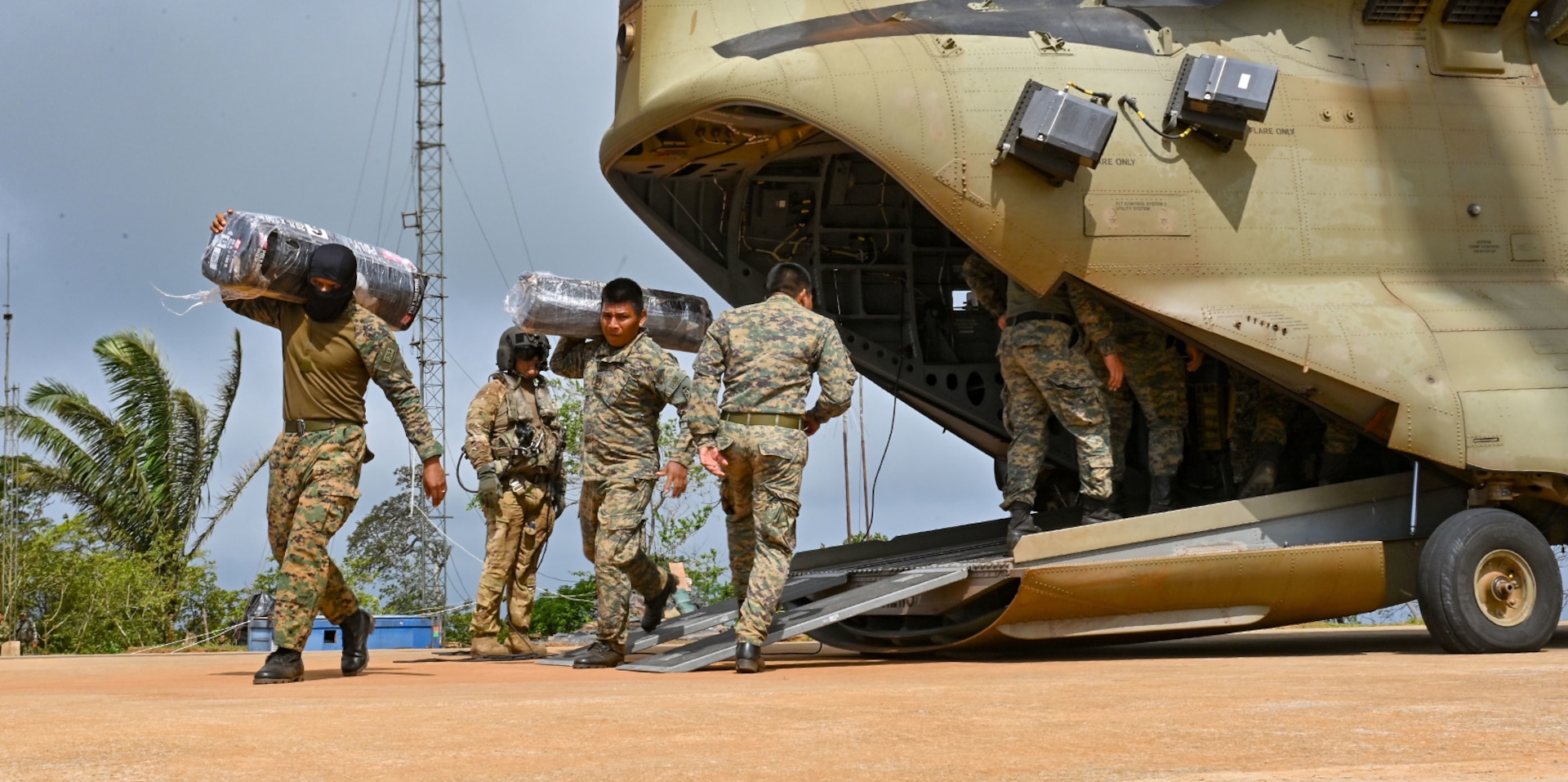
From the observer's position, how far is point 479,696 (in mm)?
5203

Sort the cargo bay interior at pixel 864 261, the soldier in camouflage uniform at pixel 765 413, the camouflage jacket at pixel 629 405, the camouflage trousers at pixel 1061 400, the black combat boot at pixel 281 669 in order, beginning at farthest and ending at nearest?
the cargo bay interior at pixel 864 261 → the camouflage trousers at pixel 1061 400 → the camouflage jacket at pixel 629 405 → the soldier in camouflage uniform at pixel 765 413 → the black combat boot at pixel 281 669

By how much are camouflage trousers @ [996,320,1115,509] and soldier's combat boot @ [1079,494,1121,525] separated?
77 mm

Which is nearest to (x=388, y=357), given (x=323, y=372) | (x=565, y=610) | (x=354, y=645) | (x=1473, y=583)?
(x=323, y=372)

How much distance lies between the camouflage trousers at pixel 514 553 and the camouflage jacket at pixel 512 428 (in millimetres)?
158

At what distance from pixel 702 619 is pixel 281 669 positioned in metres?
Answer: 2.40

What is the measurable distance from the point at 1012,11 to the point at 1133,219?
1.32 m

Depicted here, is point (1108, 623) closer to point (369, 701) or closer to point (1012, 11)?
point (1012, 11)

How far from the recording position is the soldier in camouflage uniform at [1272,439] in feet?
26.5

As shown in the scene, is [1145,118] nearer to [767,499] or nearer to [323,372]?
[767,499]

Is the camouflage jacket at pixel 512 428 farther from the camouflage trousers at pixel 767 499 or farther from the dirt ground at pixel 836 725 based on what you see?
the dirt ground at pixel 836 725

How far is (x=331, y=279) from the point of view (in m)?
6.63

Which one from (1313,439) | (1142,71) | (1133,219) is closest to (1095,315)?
(1133,219)

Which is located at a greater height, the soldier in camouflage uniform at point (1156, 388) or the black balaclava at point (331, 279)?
the black balaclava at point (331, 279)

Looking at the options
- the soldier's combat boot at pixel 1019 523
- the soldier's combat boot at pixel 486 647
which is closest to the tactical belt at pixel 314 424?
the soldier's combat boot at pixel 486 647
